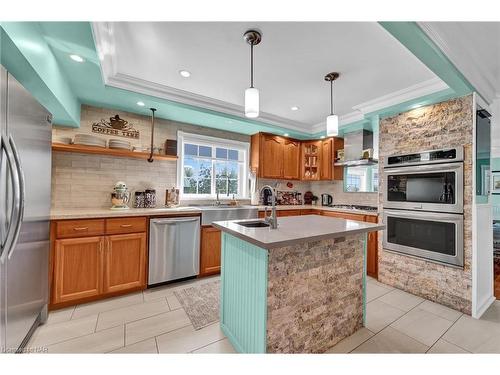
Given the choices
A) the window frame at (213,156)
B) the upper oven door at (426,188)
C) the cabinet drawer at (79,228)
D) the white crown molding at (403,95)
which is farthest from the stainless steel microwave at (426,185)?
the cabinet drawer at (79,228)

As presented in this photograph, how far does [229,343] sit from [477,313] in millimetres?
2541

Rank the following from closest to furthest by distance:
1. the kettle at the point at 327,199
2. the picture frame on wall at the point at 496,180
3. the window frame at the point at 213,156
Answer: the window frame at the point at 213,156, the kettle at the point at 327,199, the picture frame on wall at the point at 496,180

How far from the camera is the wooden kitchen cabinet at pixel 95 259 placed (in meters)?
2.11

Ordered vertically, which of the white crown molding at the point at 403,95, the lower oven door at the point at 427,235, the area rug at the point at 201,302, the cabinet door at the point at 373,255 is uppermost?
the white crown molding at the point at 403,95

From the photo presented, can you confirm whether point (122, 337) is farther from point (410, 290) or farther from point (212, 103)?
point (410, 290)

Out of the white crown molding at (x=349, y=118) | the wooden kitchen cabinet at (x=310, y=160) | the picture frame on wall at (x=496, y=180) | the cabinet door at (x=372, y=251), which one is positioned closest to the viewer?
the cabinet door at (x=372, y=251)

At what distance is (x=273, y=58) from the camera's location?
2053 mm

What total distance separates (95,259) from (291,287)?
209 cm

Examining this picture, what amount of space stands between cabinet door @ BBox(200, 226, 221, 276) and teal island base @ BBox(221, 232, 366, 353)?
1.21 metres

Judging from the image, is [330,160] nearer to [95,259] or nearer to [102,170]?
[102,170]

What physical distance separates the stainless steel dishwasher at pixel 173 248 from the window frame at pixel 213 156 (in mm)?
913

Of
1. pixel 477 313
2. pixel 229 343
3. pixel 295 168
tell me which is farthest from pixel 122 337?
pixel 295 168

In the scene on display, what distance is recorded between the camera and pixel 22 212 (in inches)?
55.0

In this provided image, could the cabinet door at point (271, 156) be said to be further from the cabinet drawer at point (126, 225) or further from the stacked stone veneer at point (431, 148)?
the cabinet drawer at point (126, 225)
